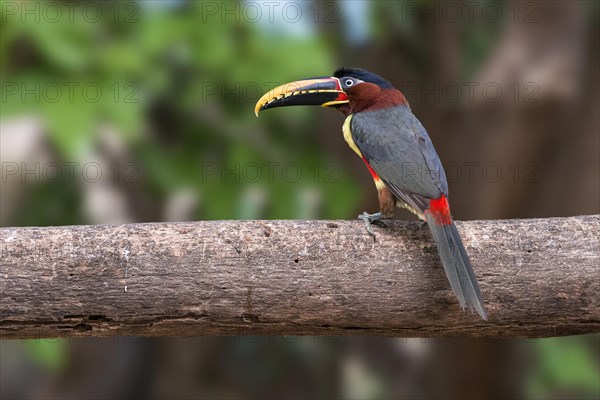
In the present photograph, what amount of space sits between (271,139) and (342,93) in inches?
47.0

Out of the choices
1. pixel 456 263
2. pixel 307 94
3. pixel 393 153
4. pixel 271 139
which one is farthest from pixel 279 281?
pixel 271 139

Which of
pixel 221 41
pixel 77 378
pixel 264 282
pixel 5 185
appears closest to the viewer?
pixel 264 282

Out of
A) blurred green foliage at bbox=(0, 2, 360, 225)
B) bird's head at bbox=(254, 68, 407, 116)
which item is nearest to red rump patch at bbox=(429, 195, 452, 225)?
bird's head at bbox=(254, 68, 407, 116)

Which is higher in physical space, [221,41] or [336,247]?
[221,41]

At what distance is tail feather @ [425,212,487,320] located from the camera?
2205 millimetres

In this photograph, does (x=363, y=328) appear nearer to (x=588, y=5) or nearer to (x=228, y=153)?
(x=228, y=153)

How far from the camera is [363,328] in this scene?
235 cm

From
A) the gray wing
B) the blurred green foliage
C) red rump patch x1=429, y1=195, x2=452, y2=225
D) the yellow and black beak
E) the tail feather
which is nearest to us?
the tail feather

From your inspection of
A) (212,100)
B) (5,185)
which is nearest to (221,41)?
(212,100)

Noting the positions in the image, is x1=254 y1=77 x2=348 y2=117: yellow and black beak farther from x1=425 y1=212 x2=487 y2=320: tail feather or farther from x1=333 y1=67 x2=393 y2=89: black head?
x1=425 y1=212 x2=487 y2=320: tail feather

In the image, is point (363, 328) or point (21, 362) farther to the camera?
point (21, 362)

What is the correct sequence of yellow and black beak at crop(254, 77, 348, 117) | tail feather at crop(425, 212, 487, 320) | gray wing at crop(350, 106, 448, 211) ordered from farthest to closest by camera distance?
yellow and black beak at crop(254, 77, 348, 117)
gray wing at crop(350, 106, 448, 211)
tail feather at crop(425, 212, 487, 320)

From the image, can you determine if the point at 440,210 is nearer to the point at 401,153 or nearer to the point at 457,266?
the point at 457,266

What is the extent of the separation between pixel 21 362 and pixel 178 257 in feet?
15.7
